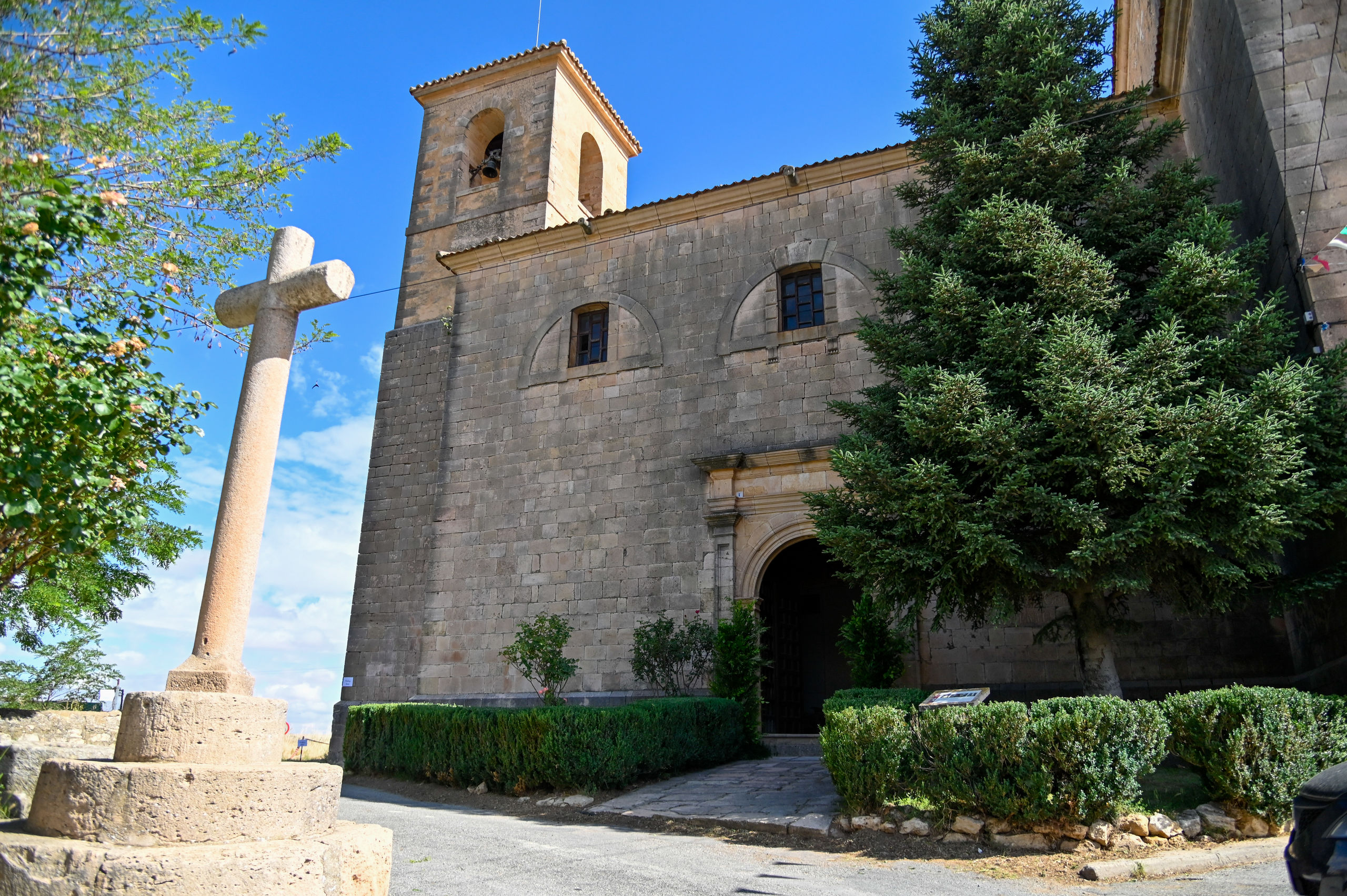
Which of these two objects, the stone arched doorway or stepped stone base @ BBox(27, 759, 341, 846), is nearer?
stepped stone base @ BBox(27, 759, 341, 846)

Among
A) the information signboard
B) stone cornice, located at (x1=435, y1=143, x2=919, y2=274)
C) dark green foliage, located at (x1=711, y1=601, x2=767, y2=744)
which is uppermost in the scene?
stone cornice, located at (x1=435, y1=143, x2=919, y2=274)

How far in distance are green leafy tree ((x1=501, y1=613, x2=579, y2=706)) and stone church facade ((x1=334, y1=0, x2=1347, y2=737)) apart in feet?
4.31

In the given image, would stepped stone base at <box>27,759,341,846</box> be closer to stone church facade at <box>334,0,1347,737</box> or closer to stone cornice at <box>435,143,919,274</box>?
stone church facade at <box>334,0,1347,737</box>

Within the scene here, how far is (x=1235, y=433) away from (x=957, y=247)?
10.9ft

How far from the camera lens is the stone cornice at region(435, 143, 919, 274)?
1348 cm

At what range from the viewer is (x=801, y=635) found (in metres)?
15.5

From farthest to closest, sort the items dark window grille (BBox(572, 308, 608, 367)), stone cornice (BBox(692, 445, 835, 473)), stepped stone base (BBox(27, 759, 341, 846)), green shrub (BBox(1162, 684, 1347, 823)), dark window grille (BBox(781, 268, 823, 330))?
dark window grille (BBox(572, 308, 608, 367)) → dark window grille (BBox(781, 268, 823, 330)) → stone cornice (BBox(692, 445, 835, 473)) → green shrub (BBox(1162, 684, 1347, 823)) → stepped stone base (BBox(27, 759, 341, 846))

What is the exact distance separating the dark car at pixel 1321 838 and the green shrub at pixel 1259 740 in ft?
6.65

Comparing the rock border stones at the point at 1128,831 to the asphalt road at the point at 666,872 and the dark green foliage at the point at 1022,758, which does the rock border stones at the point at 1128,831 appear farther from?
the asphalt road at the point at 666,872

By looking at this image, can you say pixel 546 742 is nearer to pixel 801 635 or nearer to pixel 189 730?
pixel 189 730

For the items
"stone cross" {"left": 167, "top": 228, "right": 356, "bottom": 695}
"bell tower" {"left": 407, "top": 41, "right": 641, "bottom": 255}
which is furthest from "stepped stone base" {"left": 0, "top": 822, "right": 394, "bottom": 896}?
"bell tower" {"left": 407, "top": 41, "right": 641, "bottom": 255}

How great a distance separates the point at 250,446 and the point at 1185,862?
669cm

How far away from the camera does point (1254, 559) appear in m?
7.38

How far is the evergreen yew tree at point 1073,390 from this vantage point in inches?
285
